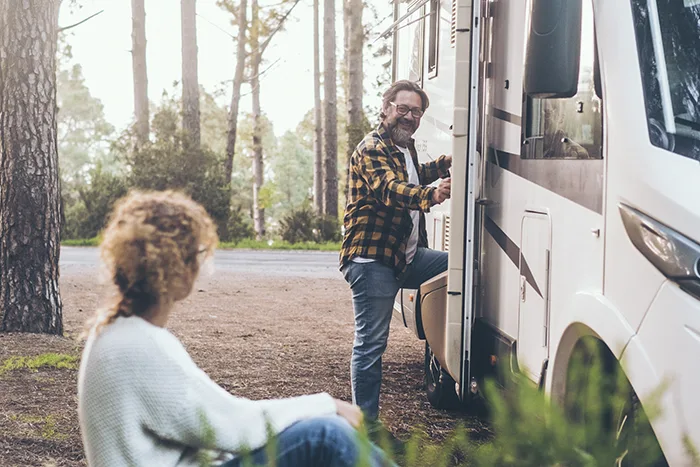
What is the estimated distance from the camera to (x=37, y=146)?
8.34 meters

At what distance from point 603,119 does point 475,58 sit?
1.27 m

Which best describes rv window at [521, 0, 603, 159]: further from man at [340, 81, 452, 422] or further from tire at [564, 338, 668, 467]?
tire at [564, 338, 668, 467]

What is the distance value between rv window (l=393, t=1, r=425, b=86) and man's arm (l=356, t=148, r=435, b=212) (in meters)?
1.44

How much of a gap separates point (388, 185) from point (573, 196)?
1360 mm

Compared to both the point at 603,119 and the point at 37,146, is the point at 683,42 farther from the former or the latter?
the point at 37,146

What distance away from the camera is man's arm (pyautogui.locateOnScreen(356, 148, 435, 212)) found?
489cm

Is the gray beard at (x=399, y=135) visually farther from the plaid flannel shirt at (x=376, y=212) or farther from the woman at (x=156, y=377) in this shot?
the woman at (x=156, y=377)

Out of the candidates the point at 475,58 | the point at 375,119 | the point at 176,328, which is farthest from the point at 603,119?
the point at 375,119

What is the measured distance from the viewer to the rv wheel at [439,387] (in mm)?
6204

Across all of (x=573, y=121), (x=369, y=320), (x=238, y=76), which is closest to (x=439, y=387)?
(x=369, y=320)

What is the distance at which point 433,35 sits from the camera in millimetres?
Answer: 6176

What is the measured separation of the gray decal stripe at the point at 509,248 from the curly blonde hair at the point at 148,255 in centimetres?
215

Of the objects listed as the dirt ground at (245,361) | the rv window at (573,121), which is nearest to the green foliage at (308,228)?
the dirt ground at (245,361)

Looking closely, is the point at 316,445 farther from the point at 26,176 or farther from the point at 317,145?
the point at 317,145
